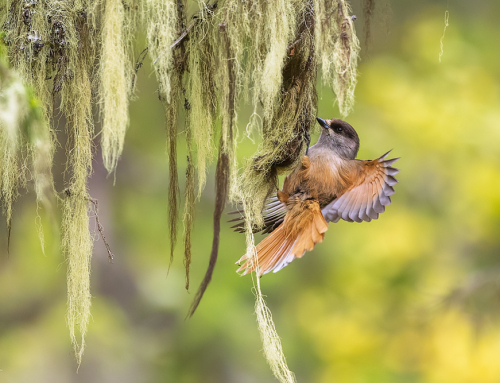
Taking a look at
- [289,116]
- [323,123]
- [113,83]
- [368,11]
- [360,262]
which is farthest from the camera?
[360,262]

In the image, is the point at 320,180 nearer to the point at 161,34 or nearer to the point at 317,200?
the point at 317,200

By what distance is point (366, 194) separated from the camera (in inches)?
72.8

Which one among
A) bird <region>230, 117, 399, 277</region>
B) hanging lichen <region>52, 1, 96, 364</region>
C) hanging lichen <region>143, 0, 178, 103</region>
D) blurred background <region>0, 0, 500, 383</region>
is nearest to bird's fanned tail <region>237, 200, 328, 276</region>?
bird <region>230, 117, 399, 277</region>

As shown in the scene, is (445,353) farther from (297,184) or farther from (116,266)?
(297,184)

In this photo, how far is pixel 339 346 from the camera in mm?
5066

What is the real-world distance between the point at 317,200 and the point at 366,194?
200 mm

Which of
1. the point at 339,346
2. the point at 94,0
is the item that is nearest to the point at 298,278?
the point at 339,346

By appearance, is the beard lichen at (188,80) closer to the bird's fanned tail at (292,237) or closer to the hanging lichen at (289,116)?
the hanging lichen at (289,116)

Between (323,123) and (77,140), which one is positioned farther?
(323,123)

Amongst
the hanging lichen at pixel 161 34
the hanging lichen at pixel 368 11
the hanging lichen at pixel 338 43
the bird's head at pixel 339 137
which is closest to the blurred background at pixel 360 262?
the bird's head at pixel 339 137

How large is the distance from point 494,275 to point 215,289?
100 inches

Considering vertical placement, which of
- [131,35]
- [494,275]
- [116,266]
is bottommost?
[116,266]

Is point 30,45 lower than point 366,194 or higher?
higher

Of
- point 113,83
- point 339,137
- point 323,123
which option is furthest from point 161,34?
point 339,137
